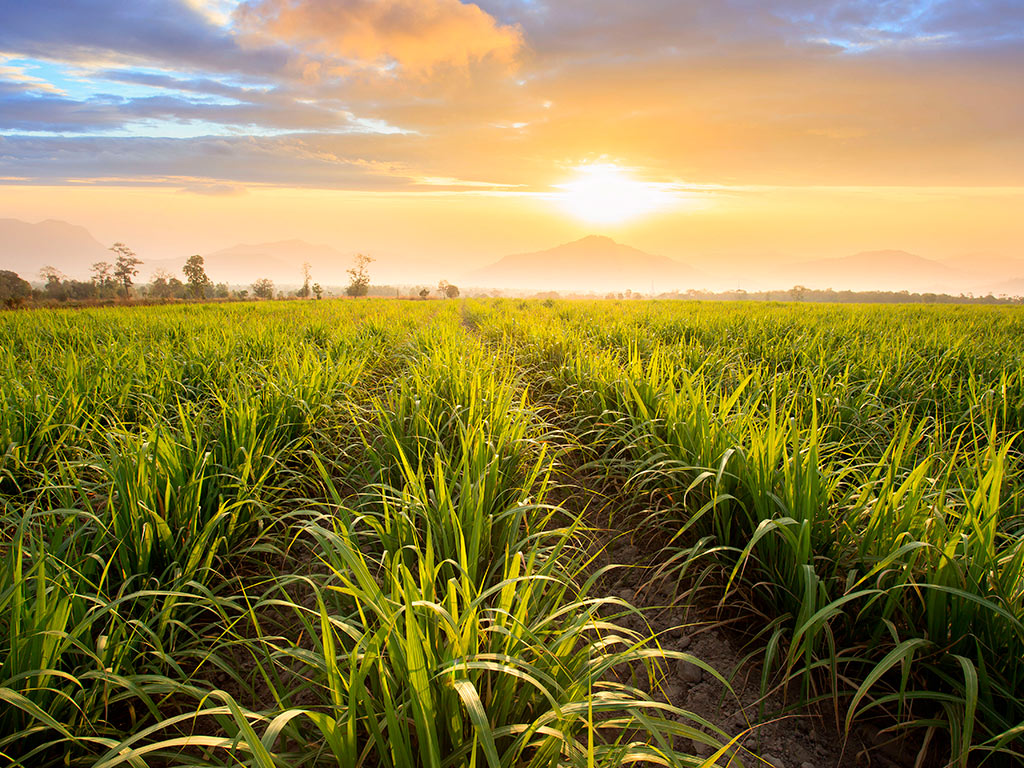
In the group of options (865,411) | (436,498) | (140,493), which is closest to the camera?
(140,493)

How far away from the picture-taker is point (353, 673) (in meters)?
1.06

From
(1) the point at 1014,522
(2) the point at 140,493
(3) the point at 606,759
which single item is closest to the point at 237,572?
(2) the point at 140,493

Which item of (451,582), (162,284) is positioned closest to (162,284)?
(162,284)

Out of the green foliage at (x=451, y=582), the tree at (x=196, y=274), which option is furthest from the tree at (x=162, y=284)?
the green foliage at (x=451, y=582)

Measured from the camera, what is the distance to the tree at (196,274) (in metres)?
47.8

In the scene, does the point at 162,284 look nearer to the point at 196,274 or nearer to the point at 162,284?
the point at 162,284

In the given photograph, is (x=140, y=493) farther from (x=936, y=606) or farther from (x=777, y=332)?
(x=777, y=332)

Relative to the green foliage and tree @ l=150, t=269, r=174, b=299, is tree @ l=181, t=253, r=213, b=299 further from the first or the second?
the green foliage

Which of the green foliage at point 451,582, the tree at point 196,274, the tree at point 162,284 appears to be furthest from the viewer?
the tree at point 162,284

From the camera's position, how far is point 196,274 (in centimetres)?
5003

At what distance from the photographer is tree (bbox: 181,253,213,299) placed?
47.8 meters

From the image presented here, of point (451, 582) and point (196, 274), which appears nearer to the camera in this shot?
point (451, 582)

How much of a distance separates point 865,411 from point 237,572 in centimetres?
420

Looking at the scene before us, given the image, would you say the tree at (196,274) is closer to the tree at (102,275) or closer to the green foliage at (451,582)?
the tree at (102,275)
